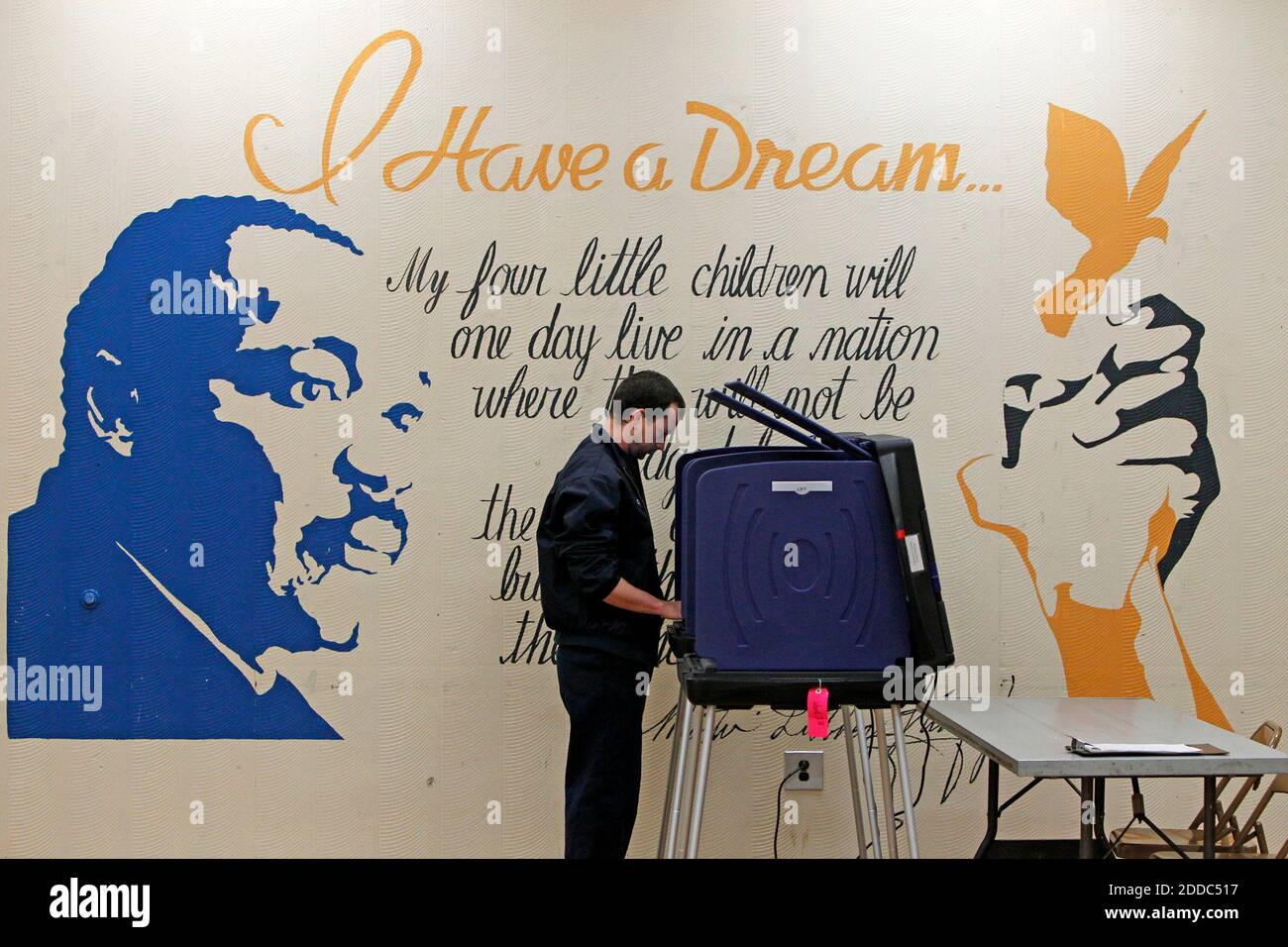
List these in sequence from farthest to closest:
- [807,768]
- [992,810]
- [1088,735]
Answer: [807,768]
[992,810]
[1088,735]

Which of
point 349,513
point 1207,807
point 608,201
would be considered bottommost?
point 1207,807

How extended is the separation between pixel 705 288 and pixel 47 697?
7.91 feet

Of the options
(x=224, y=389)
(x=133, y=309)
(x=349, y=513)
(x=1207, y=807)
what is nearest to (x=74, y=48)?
(x=133, y=309)

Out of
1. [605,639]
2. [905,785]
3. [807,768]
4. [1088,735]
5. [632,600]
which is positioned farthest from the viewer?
[807,768]

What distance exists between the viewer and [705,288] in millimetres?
3385

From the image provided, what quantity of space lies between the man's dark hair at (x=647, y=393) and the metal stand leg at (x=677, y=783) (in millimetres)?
746

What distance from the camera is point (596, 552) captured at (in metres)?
2.75

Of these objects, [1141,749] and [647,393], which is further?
[647,393]
